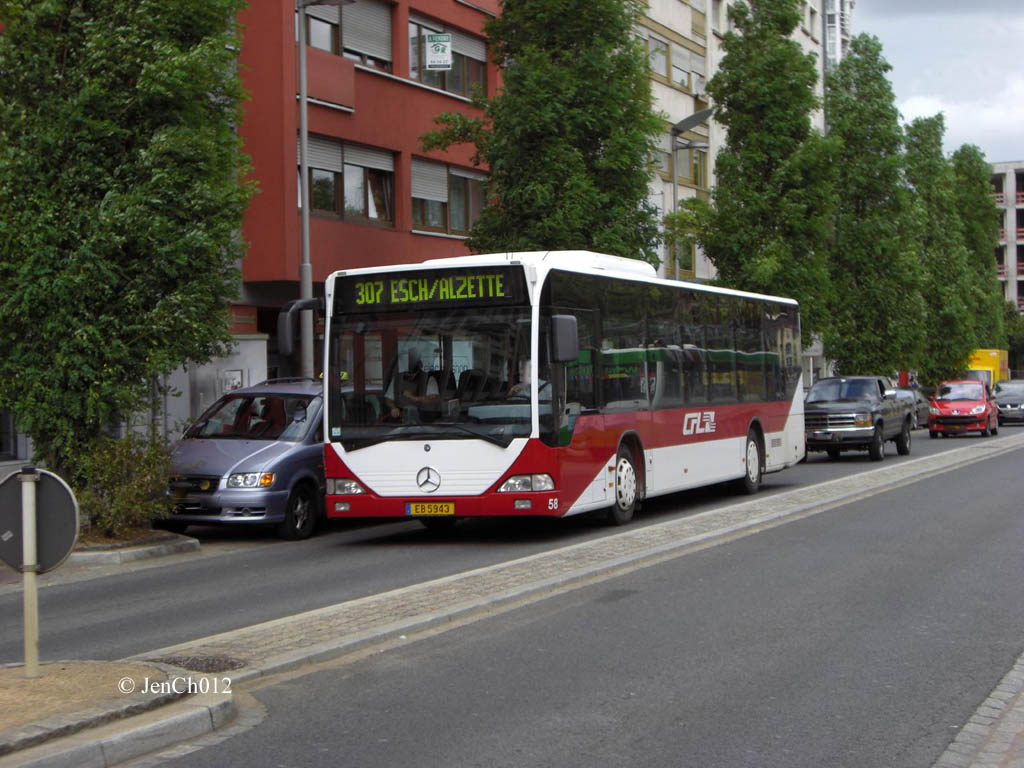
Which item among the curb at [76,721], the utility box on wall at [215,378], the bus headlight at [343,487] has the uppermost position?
the utility box on wall at [215,378]

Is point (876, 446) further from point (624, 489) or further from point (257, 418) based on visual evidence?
point (257, 418)

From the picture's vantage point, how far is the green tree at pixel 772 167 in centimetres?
3903

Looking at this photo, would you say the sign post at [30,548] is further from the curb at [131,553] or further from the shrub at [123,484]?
the shrub at [123,484]

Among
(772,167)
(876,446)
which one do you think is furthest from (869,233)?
(876,446)

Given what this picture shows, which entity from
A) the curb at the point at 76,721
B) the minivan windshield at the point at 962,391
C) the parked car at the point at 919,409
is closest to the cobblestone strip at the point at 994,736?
the curb at the point at 76,721

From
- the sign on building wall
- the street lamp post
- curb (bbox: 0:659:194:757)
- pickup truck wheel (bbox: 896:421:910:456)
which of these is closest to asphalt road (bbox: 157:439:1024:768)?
curb (bbox: 0:659:194:757)

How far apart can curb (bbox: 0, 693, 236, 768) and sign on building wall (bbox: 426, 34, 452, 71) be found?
26.8 metres

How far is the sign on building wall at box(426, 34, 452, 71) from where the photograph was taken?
32156mm

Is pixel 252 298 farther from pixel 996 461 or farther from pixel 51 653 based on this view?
pixel 51 653

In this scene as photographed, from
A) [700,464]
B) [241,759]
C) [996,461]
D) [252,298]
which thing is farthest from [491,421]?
[996,461]

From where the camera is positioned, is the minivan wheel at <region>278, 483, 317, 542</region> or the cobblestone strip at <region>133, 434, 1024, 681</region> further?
the minivan wheel at <region>278, 483, 317, 542</region>

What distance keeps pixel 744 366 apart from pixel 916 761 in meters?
15.2

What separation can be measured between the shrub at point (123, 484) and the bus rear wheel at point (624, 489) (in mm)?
5063

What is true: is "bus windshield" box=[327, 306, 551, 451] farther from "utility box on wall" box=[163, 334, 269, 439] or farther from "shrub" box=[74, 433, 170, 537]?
"utility box on wall" box=[163, 334, 269, 439]
